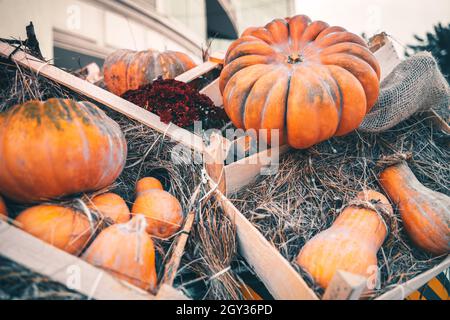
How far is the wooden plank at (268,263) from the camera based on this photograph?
1.37m

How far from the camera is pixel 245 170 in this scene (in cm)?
204

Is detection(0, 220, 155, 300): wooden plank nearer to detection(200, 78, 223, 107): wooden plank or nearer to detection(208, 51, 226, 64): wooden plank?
detection(200, 78, 223, 107): wooden plank

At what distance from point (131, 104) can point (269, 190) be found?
0.94 metres

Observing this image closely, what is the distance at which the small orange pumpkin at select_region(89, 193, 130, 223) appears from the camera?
1543 millimetres

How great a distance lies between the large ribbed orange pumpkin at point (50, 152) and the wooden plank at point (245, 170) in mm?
645

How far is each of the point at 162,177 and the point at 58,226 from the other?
798mm

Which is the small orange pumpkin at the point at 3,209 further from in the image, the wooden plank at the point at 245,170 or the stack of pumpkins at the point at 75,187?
the wooden plank at the point at 245,170

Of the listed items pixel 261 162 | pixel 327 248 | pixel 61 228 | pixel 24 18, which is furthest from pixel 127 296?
pixel 24 18

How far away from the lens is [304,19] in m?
2.56

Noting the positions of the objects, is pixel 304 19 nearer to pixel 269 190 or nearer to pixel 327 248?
pixel 269 190

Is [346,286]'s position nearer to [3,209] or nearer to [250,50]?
[3,209]

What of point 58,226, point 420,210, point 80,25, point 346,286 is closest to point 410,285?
point 420,210

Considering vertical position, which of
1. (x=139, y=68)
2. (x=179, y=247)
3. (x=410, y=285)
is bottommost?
(x=410, y=285)

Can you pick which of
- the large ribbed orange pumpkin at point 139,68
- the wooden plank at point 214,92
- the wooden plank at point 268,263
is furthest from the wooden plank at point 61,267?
Answer: the large ribbed orange pumpkin at point 139,68
